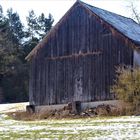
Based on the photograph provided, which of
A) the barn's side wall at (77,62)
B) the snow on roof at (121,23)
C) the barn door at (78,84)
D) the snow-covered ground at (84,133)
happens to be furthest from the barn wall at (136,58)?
the snow-covered ground at (84,133)

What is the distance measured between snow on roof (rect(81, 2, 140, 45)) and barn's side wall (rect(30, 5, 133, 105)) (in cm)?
57

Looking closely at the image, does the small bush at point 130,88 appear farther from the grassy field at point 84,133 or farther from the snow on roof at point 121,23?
the grassy field at point 84,133

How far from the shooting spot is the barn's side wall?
110 feet

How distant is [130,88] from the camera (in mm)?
29609

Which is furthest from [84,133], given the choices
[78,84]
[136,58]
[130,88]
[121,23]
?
[121,23]

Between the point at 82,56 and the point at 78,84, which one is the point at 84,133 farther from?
the point at 82,56

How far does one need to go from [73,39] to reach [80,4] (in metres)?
2.65

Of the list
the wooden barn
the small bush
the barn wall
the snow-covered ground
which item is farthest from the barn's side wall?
the snow-covered ground

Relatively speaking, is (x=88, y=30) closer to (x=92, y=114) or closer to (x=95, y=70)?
(x=95, y=70)

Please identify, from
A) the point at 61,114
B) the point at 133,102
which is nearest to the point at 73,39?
the point at 61,114

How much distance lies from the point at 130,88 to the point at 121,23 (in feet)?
29.2

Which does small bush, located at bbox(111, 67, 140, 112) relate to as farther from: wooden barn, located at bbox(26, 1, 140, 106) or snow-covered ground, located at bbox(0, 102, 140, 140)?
snow-covered ground, located at bbox(0, 102, 140, 140)

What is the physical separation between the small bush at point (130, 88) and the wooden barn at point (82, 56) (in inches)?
88.0

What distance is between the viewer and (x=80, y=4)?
117 ft
